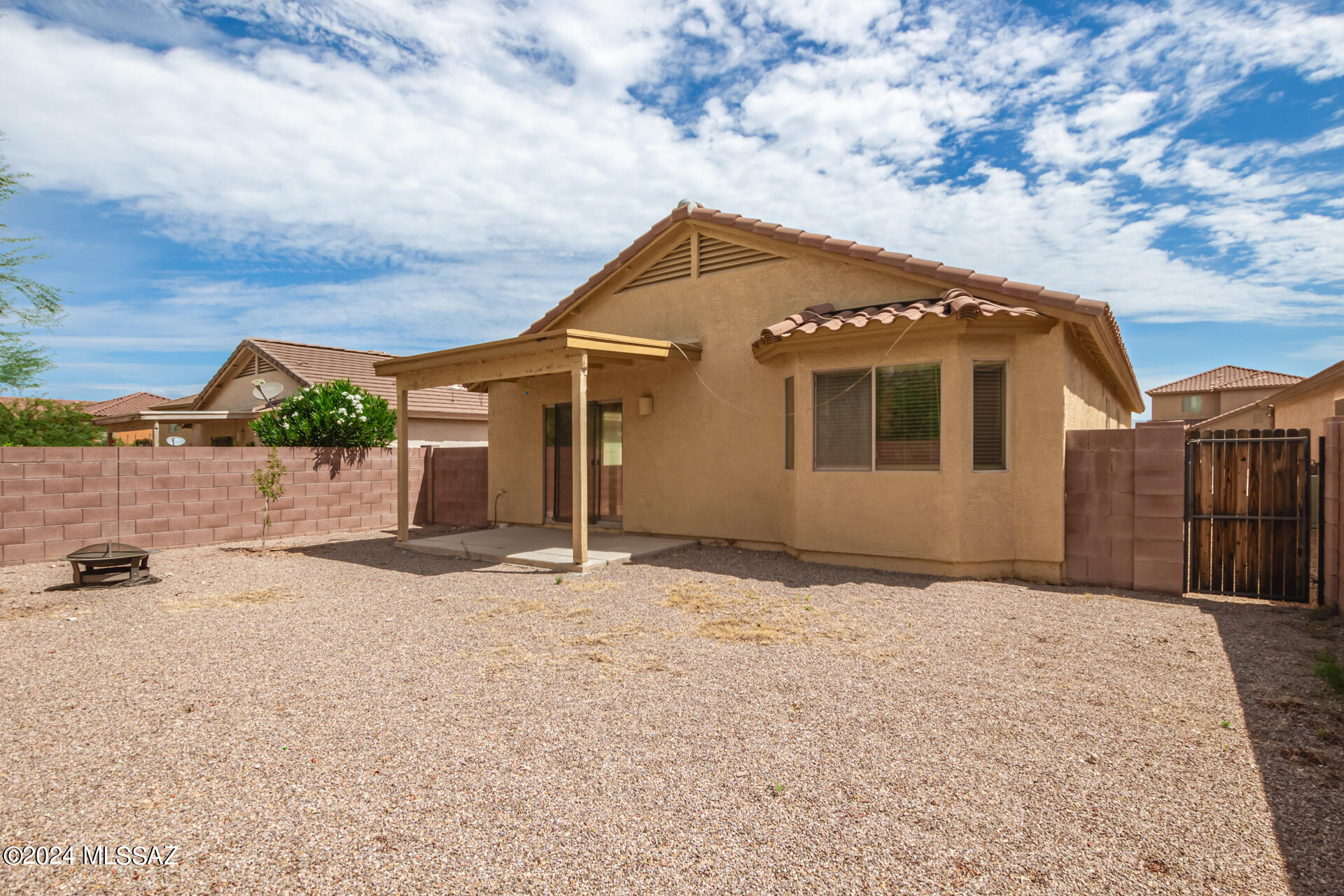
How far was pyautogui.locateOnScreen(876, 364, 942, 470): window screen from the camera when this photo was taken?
26.3 ft

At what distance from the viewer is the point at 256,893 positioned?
2.48m

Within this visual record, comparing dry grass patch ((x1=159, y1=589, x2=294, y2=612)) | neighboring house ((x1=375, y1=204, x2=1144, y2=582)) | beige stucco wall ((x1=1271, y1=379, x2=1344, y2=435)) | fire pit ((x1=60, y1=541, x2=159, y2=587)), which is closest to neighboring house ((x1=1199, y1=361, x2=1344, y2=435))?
beige stucco wall ((x1=1271, y1=379, x2=1344, y2=435))

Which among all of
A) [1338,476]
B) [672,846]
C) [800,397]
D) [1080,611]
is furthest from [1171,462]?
[672,846]

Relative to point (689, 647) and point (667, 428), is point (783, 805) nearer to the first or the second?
point (689, 647)

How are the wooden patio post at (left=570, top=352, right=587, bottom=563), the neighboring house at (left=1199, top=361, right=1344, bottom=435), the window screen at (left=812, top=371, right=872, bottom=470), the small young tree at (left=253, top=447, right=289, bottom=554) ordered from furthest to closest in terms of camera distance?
the neighboring house at (left=1199, top=361, right=1344, bottom=435) < the small young tree at (left=253, top=447, right=289, bottom=554) < the wooden patio post at (left=570, top=352, right=587, bottom=563) < the window screen at (left=812, top=371, right=872, bottom=470)

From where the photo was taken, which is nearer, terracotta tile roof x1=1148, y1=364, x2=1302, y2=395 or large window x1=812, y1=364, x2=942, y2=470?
large window x1=812, y1=364, x2=942, y2=470

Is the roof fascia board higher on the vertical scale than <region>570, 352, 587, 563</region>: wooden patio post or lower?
higher

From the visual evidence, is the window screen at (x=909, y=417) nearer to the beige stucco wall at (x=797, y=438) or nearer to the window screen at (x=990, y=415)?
the beige stucco wall at (x=797, y=438)

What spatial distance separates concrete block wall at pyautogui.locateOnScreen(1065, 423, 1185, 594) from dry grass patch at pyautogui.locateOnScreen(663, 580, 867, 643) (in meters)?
3.34

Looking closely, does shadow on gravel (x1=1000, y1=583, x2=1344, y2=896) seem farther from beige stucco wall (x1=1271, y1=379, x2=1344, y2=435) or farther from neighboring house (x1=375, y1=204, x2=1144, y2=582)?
beige stucco wall (x1=1271, y1=379, x2=1344, y2=435)

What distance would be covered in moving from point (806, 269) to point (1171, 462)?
4.90 metres

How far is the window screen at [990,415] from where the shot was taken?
7.98 metres

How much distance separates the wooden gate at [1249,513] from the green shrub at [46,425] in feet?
49.9

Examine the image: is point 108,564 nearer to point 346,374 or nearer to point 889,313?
point 889,313
